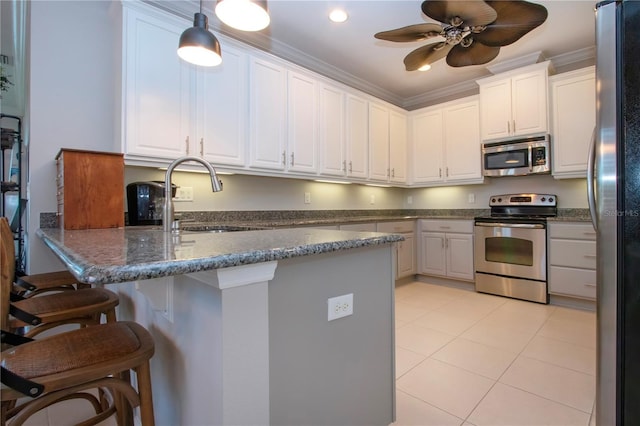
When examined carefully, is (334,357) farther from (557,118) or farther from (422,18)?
(557,118)

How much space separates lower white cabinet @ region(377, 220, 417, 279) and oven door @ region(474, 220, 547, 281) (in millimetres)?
766

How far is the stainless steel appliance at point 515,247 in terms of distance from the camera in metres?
3.23

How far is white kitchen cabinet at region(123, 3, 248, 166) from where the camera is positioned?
215cm

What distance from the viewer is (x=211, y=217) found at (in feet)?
9.44

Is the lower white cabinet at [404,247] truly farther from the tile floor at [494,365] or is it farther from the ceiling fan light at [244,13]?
the ceiling fan light at [244,13]

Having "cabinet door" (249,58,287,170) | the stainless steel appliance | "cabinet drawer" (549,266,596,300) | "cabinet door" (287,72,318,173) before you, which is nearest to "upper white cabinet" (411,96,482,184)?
the stainless steel appliance

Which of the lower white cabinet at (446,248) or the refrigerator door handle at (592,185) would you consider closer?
the refrigerator door handle at (592,185)

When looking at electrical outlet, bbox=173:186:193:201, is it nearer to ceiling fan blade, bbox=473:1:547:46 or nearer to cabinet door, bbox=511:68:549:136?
ceiling fan blade, bbox=473:1:547:46

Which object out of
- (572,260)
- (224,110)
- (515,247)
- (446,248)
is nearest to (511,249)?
(515,247)

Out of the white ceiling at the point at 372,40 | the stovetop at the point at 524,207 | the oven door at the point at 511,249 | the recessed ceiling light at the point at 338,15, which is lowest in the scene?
the oven door at the point at 511,249

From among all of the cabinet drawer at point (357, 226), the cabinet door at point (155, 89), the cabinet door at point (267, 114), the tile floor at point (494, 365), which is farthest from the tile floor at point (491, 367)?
the cabinet door at point (267, 114)

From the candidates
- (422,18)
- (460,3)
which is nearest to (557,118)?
(422,18)

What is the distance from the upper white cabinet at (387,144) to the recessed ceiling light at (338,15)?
4.11 feet

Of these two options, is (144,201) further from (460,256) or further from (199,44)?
(460,256)
